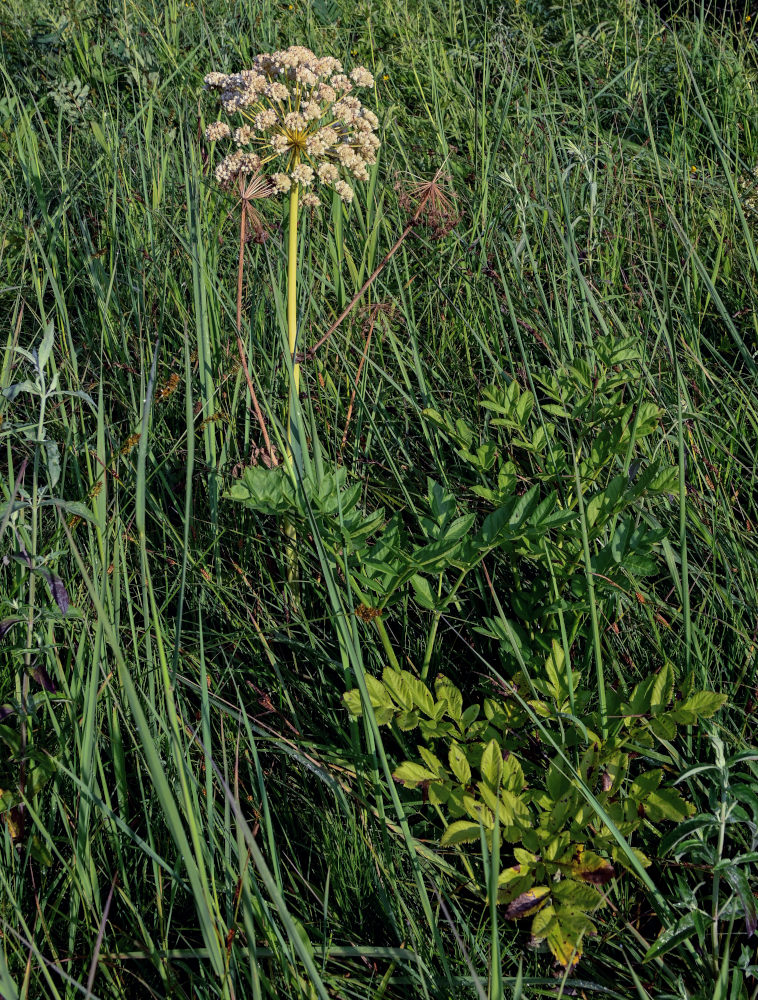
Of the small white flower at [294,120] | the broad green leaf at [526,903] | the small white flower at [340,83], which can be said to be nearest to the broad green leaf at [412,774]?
the broad green leaf at [526,903]

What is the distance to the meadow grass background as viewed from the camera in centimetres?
111

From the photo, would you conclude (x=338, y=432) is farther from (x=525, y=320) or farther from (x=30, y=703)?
(x=30, y=703)

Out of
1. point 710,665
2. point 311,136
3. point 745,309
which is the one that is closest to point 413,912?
point 710,665

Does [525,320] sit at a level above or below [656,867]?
above

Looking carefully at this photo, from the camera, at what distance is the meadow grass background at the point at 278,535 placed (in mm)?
1106

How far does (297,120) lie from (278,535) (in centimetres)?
79

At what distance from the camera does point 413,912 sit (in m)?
1.18

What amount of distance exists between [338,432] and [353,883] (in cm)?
99

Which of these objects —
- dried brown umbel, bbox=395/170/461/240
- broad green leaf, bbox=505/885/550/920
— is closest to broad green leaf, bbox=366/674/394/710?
broad green leaf, bbox=505/885/550/920

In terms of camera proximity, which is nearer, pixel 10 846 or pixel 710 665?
pixel 10 846

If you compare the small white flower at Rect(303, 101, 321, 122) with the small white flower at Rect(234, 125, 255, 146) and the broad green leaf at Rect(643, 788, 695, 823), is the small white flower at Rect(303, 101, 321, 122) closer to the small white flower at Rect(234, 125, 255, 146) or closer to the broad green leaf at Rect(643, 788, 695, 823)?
the small white flower at Rect(234, 125, 255, 146)

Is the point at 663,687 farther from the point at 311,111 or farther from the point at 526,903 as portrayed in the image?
the point at 311,111

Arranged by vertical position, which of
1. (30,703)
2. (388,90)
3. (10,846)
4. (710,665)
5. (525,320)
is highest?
(388,90)

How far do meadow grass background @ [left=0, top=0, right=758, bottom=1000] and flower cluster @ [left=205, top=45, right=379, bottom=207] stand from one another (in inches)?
9.6
